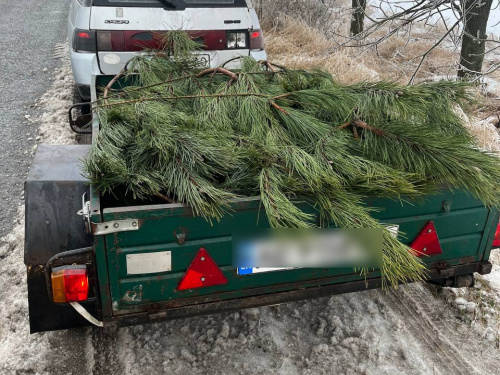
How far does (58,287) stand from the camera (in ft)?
7.38

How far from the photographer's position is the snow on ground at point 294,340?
108 inches

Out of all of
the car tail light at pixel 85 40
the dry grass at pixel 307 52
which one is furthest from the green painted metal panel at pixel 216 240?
the dry grass at pixel 307 52

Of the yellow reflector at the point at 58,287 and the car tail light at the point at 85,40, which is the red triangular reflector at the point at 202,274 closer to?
the yellow reflector at the point at 58,287

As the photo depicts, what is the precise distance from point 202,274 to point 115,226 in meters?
0.48

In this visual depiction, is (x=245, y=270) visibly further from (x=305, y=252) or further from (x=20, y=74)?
(x=20, y=74)

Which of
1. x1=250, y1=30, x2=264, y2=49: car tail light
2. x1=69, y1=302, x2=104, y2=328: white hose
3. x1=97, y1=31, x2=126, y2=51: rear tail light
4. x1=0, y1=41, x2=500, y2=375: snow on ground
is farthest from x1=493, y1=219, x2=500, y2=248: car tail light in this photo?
x1=97, y1=31, x2=126, y2=51: rear tail light

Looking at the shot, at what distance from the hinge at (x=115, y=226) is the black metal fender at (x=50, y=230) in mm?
419

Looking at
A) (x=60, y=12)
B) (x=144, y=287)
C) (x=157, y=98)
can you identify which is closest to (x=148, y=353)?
(x=144, y=287)

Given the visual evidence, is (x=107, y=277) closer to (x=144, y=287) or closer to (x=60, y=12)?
(x=144, y=287)

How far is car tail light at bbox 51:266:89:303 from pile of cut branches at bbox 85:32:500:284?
380 millimetres

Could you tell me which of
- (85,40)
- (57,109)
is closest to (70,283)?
(85,40)

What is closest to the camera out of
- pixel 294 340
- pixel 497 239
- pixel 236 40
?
pixel 497 239

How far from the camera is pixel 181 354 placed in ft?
9.28

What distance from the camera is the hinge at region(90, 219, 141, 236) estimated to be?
2111 mm
